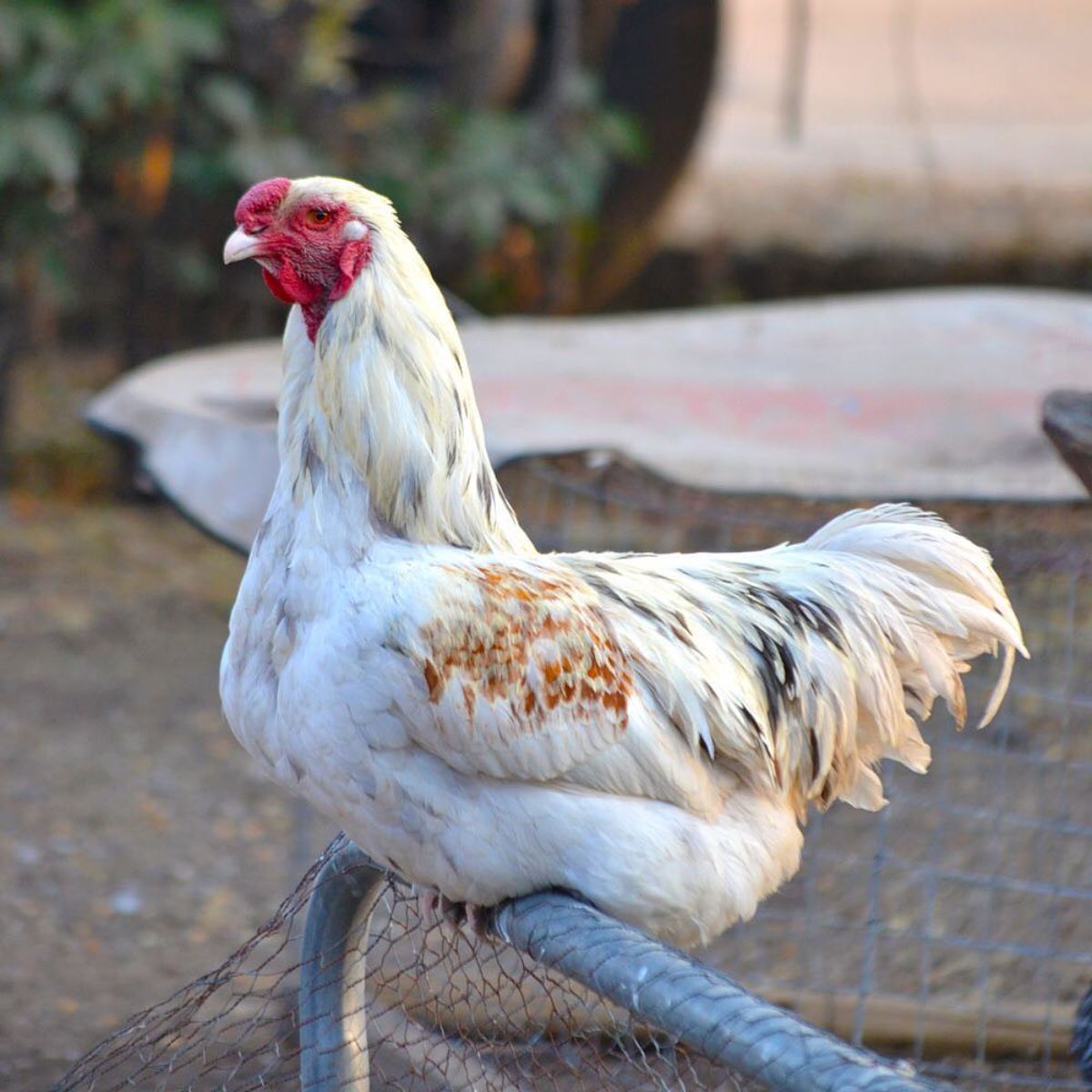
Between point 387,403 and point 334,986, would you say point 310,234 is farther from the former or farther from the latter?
point 334,986

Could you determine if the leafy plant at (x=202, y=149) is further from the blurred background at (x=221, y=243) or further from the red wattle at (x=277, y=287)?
the red wattle at (x=277, y=287)

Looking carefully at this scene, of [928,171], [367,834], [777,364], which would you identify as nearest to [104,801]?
[777,364]

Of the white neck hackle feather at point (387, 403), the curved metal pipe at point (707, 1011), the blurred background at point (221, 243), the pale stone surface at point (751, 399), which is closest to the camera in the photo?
the curved metal pipe at point (707, 1011)

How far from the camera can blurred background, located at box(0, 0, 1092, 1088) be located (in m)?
4.29

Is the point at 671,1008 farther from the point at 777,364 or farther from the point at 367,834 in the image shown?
the point at 777,364

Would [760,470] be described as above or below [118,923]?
above

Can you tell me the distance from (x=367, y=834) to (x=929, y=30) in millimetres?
10082

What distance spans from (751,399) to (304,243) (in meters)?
2.03

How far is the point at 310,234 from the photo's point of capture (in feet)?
6.52

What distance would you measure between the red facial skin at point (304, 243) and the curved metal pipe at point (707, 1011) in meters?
0.85

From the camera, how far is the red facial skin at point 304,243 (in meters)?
1.98

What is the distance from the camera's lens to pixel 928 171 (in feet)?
28.0

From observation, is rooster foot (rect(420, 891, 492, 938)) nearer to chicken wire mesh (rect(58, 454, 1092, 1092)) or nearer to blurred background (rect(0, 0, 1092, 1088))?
chicken wire mesh (rect(58, 454, 1092, 1092))

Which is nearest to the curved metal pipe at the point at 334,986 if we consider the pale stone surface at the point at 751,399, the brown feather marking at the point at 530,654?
the brown feather marking at the point at 530,654
